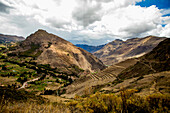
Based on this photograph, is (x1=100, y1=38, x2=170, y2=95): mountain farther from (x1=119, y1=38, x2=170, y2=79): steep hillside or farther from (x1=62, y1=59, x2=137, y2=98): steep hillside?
(x1=62, y1=59, x2=137, y2=98): steep hillside

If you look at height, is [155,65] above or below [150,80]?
above

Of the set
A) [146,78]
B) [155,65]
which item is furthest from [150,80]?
[155,65]

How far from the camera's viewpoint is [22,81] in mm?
87438

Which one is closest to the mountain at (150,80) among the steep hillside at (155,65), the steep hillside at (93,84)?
the steep hillside at (155,65)

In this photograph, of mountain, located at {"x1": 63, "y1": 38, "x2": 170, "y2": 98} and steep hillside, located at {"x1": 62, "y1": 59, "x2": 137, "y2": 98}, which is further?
steep hillside, located at {"x1": 62, "y1": 59, "x2": 137, "y2": 98}

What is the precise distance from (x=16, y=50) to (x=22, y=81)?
142445 mm

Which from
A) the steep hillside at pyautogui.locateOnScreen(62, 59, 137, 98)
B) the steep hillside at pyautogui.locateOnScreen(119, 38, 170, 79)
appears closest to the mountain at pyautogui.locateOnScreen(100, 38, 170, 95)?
the steep hillside at pyautogui.locateOnScreen(119, 38, 170, 79)

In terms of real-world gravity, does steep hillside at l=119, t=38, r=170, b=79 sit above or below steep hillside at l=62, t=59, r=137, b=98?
above

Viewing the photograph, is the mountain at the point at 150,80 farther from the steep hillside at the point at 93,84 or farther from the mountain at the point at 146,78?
the steep hillside at the point at 93,84

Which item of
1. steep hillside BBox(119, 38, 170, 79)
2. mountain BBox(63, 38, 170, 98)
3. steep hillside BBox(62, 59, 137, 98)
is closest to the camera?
mountain BBox(63, 38, 170, 98)

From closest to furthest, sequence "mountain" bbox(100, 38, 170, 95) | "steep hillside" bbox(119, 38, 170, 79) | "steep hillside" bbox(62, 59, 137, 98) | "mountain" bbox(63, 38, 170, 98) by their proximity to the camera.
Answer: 1. "mountain" bbox(100, 38, 170, 95)
2. "mountain" bbox(63, 38, 170, 98)
3. "steep hillside" bbox(119, 38, 170, 79)
4. "steep hillside" bbox(62, 59, 137, 98)

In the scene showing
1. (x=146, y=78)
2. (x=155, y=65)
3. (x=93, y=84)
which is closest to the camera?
(x=146, y=78)

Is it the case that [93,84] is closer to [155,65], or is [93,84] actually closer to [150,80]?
[150,80]

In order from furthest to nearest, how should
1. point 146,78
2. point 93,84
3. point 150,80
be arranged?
1. point 93,84
2. point 146,78
3. point 150,80
